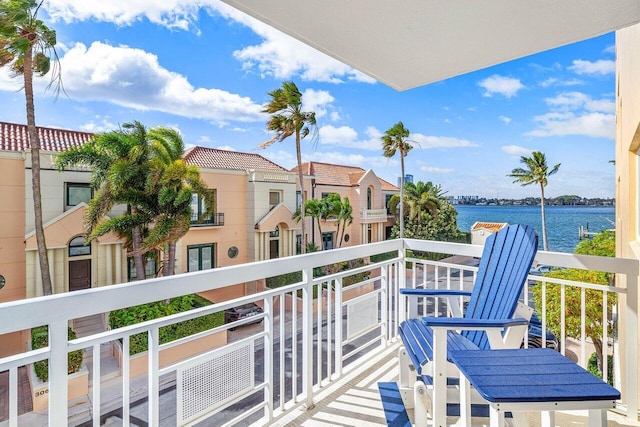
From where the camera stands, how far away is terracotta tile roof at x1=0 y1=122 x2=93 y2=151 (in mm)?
10523

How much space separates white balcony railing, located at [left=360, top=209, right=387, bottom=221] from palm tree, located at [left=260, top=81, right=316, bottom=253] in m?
4.79

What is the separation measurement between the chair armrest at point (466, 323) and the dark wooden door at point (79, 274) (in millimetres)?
13444

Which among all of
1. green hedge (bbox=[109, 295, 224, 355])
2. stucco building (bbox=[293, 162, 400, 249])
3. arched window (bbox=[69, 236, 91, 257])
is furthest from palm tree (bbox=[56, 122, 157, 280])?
stucco building (bbox=[293, 162, 400, 249])

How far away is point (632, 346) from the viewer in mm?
1850

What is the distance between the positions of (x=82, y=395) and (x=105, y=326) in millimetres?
3492

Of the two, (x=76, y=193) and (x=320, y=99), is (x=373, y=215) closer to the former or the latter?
(x=76, y=193)

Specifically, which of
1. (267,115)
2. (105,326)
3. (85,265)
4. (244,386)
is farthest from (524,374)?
(267,115)

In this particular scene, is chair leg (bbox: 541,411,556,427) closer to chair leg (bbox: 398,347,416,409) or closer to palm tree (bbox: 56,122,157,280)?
Answer: chair leg (bbox: 398,347,416,409)

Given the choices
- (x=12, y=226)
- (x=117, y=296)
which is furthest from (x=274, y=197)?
(x=117, y=296)

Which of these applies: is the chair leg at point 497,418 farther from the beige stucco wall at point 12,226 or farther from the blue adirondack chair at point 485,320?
the beige stucco wall at point 12,226

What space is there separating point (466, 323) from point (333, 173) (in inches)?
725

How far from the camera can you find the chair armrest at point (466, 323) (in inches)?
56.5

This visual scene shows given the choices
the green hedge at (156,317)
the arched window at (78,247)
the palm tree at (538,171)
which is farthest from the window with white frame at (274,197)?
the palm tree at (538,171)

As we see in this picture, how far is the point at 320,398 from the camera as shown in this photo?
7.14ft
